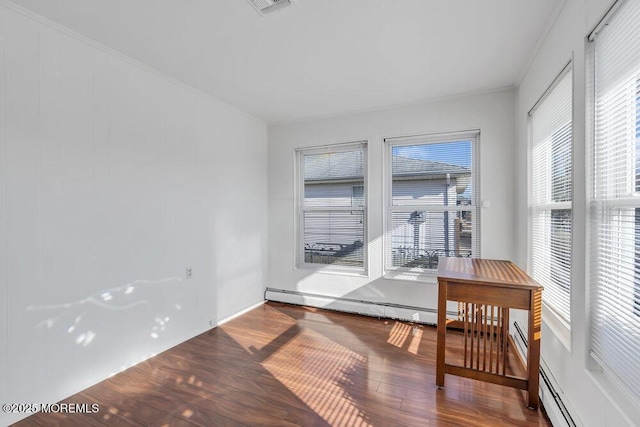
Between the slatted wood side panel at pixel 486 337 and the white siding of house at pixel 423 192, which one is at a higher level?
the white siding of house at pixel 423 192

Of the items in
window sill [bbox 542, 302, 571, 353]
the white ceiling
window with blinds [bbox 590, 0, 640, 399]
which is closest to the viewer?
window with blinds [bbox 590, 0, 640, 399]

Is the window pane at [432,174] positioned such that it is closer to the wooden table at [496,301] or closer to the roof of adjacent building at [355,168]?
the roof of adjacent building at [355,168]

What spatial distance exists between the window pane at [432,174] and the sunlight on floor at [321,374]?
1.91 meters

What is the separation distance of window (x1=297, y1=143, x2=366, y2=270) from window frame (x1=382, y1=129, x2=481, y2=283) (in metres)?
0.30

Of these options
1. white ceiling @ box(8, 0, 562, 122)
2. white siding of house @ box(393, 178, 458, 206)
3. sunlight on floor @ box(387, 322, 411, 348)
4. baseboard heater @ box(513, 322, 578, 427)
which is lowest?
sunlight on floor @ box(387, 322, 411, 348)

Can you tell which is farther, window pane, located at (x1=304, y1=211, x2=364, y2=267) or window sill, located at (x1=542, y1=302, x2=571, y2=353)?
window pane, located at (x1=304, y1=211, x2=364, y2=267)

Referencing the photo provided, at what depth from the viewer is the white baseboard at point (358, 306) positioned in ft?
11.2

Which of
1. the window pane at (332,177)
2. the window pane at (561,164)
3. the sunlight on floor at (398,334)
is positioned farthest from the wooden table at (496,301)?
the window pane at (332,177)

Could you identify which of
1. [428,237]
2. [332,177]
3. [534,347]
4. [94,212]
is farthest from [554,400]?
[94,212]

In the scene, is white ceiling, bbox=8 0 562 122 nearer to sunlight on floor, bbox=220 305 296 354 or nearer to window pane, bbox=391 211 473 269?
window pane, bbox=391 211 473 269

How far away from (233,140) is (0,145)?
2.14 meters

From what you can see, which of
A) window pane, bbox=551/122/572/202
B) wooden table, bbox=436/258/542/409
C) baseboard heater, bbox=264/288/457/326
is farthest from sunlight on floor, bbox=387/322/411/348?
window pane, bbox=551/122/572/202

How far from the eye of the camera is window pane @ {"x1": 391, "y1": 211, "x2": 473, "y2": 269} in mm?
3400

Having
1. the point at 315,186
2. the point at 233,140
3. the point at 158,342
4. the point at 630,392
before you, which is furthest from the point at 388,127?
the point at 158,342
